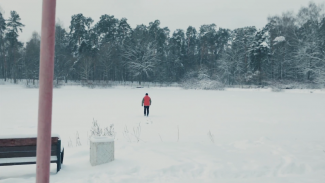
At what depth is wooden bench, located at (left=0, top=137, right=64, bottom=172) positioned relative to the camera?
422cm

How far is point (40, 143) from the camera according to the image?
4.63 ft

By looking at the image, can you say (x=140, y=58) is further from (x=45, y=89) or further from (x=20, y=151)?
(x=45, y=89)

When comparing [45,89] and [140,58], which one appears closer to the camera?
[45,89]

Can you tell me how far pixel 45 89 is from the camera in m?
1.41

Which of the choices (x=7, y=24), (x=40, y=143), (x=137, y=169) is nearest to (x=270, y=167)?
(x=137, y=169)

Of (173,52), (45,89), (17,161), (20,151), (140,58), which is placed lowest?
(17,161)

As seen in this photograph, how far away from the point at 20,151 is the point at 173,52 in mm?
67859

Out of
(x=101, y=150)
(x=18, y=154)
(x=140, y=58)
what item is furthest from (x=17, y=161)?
(x=140, y=58)

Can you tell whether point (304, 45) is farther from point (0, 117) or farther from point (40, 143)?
point (40, 143)

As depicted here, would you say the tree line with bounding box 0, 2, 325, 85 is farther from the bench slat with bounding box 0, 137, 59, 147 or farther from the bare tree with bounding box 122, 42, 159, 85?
the bench slat with bounding box 0, 137, 59, 147

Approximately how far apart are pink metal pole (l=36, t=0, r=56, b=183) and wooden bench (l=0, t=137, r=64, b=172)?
10.3 feet

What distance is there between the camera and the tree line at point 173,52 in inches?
1950

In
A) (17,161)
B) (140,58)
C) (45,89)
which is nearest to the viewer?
(45,89)

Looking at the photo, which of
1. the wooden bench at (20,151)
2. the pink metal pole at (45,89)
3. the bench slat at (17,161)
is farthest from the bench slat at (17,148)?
the pink metal pole at (45,89)
